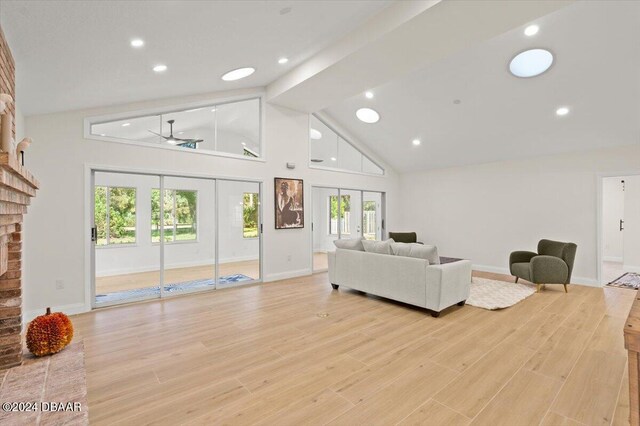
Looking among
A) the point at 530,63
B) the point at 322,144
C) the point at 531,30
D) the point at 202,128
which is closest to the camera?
the point at 531,30

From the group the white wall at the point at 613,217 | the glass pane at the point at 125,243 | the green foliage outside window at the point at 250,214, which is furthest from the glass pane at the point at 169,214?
the white wall at the point at 613,217

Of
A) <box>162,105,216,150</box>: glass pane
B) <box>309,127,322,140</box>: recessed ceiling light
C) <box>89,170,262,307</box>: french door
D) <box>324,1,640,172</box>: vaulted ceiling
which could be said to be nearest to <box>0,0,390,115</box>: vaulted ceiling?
<box>162,105,216,150</box>: glass pane

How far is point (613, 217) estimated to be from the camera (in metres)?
8.62

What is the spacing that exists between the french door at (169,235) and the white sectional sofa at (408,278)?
205 cm

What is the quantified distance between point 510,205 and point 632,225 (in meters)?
3.17

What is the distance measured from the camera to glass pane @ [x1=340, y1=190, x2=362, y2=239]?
8.24 meters

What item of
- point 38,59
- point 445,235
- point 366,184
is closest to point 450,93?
point 366,184

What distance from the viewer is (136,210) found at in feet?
16.4

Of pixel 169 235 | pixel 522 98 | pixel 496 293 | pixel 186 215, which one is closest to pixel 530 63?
pixel 522 98

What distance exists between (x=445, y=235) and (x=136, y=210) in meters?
6.86

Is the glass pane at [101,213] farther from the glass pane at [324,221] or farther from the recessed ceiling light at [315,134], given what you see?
the glass pane at [324,221]

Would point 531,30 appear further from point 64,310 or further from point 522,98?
point 64,310

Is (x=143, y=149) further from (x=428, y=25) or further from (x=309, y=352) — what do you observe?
(x=428, y=25)

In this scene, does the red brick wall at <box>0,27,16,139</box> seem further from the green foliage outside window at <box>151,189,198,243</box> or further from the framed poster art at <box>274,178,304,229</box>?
the framed poster art at <box>274,178,304,229</box>
